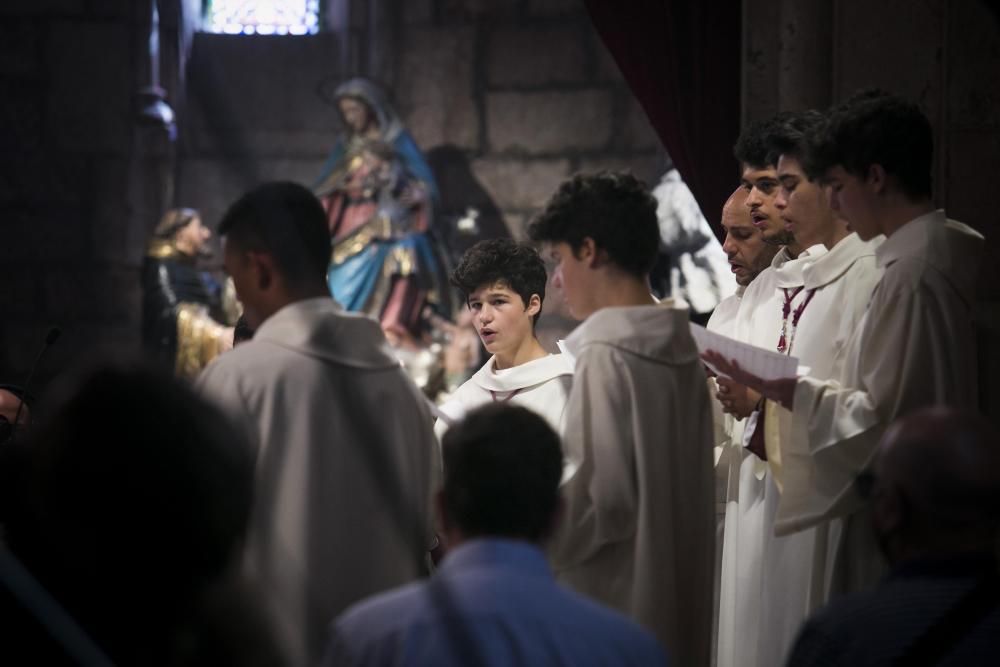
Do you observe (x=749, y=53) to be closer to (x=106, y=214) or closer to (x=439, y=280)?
(x=439, y=280)

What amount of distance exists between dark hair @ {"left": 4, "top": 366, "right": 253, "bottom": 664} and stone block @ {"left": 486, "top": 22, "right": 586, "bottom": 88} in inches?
391

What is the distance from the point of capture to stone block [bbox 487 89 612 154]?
36.3 ft

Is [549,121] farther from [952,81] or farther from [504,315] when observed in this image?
[504,315]

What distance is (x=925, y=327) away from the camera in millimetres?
2986

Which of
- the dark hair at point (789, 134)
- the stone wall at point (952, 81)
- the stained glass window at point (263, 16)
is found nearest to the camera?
the dark hair at point (789, 134)

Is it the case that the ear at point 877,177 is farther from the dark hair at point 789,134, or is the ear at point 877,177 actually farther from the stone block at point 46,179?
the stone block at point 46,179

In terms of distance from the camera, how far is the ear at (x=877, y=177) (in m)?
3.11

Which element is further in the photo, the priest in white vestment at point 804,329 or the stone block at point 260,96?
the stone block at point 260,96

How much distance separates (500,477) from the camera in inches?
80.4

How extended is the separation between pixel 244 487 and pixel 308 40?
34.3 feet

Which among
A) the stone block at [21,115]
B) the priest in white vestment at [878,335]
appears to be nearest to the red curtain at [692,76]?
the priest in white vestment at [878,335]

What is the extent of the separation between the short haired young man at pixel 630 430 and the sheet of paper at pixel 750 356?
0.20m

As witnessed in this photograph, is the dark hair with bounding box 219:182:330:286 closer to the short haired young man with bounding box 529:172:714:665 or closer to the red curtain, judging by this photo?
the short haired young man with bounding box 529:172:714:665

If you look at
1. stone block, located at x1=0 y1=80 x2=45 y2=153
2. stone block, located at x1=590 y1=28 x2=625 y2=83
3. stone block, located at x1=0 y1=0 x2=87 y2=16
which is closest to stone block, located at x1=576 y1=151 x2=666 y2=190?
stone block, located at x1=590 y1=28 x2=625 y2=83
